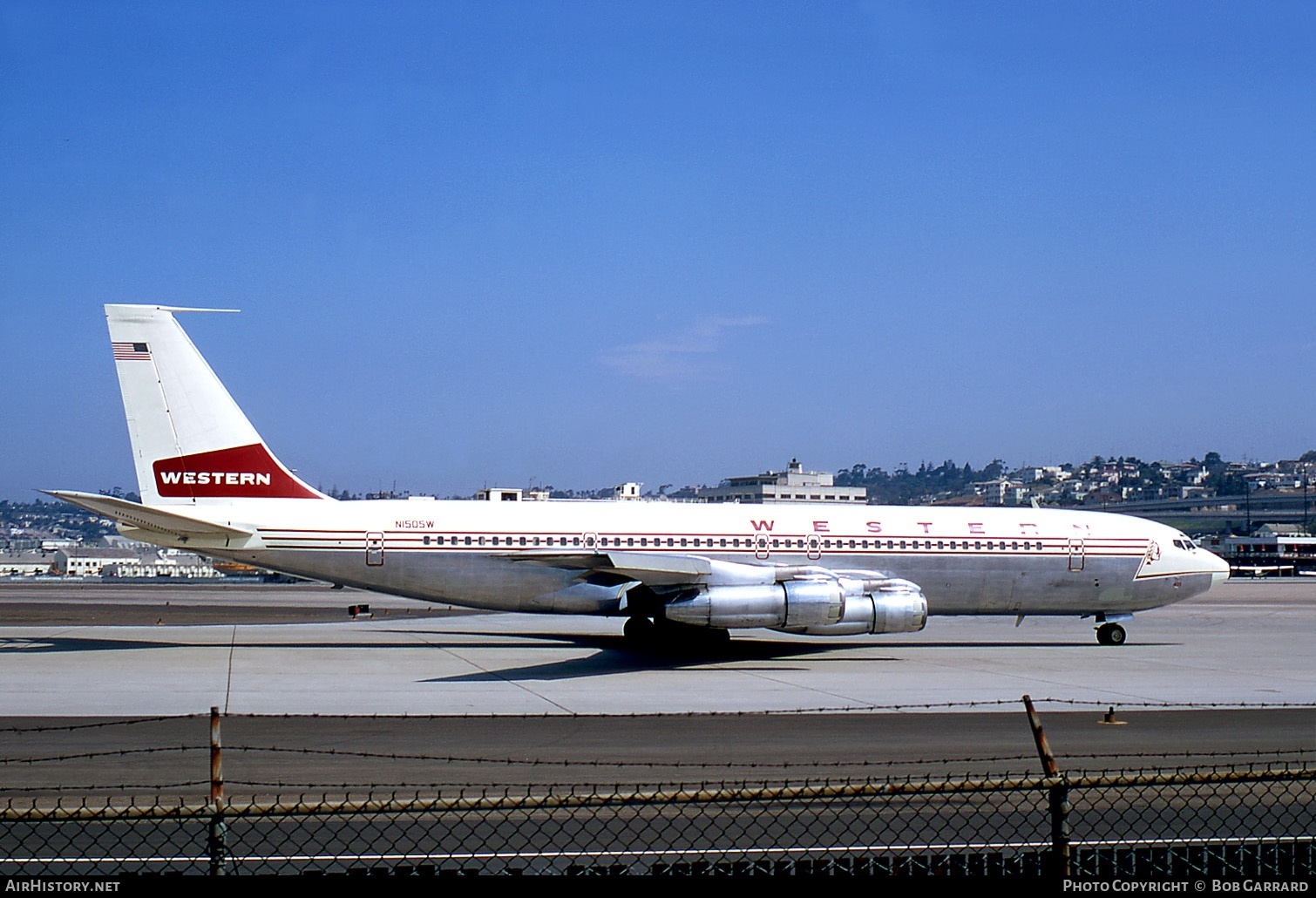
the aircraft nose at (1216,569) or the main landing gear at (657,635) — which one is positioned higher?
the aircraft nose at (1216,569)

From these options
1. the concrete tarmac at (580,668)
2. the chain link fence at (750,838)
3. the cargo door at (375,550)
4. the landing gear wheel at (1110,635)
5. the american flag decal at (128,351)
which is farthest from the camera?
the landing gear wheel at (1110,635)

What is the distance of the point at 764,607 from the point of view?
77.0 feet

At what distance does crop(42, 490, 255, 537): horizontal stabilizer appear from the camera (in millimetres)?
24109

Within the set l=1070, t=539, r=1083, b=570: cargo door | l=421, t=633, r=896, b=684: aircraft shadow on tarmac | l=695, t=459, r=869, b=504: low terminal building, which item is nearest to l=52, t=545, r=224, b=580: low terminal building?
l=695, t=459, r=869, b=504: low terminal building

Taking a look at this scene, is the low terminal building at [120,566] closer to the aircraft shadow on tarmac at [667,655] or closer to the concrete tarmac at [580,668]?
the concrete tarmac at [580,668]

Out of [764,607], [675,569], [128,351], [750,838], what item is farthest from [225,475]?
[750,838]

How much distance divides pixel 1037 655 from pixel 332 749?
60.9 feet

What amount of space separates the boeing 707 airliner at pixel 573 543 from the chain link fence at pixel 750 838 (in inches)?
531

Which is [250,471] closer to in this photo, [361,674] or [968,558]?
[361,674]

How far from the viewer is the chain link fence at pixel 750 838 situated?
6820 millimetres

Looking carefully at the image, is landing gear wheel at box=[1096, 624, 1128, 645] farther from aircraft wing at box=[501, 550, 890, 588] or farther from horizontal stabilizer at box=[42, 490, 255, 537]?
horizontal stabilizer at box=[42, 490, 255, 537]

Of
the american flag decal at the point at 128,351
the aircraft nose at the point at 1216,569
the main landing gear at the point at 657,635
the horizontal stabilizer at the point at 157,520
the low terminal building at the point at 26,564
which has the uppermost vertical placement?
the american flag decal at the point at 128,351

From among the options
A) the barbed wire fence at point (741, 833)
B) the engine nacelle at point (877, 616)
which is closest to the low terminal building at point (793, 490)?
the engine nacelle at point (877, 616)

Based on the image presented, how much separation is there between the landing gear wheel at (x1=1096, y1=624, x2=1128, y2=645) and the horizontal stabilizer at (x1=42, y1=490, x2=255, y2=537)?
2096cm
